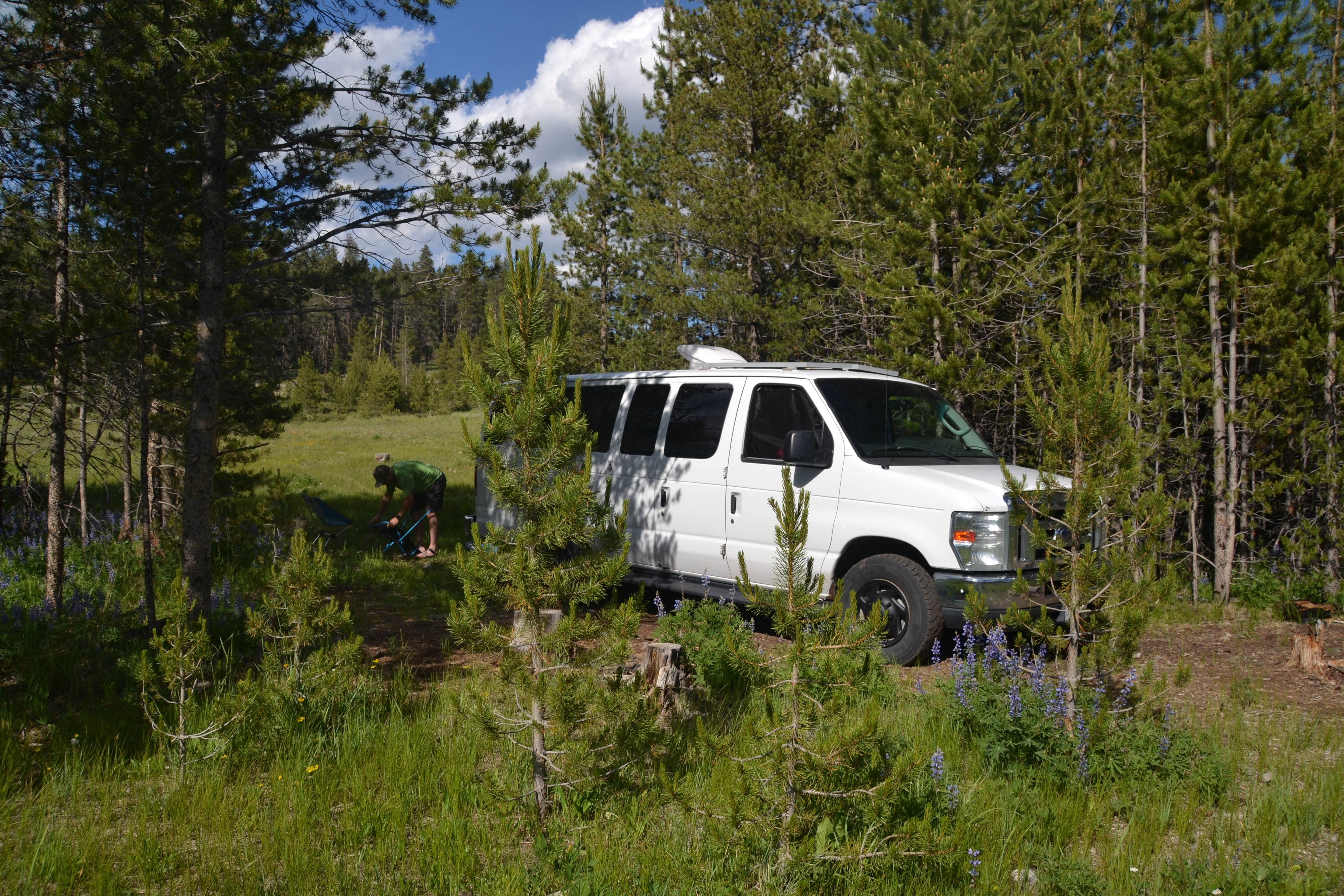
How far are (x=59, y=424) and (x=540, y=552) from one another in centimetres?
515

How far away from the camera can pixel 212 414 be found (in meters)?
6.19

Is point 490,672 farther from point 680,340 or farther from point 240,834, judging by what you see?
point 680,340

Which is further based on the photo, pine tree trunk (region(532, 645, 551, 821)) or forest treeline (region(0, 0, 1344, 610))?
forest treeline (region(0, 0, 1344, 610))

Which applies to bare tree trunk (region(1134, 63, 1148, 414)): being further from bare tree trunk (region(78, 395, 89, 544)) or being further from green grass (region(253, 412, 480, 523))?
bare tree trunk (region(78, 395, 89, 544))

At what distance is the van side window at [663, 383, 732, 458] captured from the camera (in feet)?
23.2

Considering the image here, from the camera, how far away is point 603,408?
8133 millimetres

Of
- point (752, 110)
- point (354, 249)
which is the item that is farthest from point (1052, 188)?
point (354, 249)

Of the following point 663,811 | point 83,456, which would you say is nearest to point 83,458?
point 83,456

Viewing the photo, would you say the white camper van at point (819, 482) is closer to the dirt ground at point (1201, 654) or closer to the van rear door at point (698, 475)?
the van rear door at point (698, 475)

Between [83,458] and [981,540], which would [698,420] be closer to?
[981,540]

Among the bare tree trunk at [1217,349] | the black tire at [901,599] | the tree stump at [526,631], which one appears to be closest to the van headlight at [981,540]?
the black tire at [901,599]

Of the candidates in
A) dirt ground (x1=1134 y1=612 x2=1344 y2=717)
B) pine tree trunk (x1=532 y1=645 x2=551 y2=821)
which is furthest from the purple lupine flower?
pine tree trunk (x1=532 y1=645 x2=551 y2=821)

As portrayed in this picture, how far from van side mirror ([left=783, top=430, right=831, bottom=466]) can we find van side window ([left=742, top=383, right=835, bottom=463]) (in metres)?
0.21

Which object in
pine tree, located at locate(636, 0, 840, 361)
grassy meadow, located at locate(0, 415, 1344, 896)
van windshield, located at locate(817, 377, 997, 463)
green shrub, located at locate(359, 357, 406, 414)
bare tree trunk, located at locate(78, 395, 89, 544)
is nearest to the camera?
grassy meadow, located at locate(0, 415, 1344, 896)
